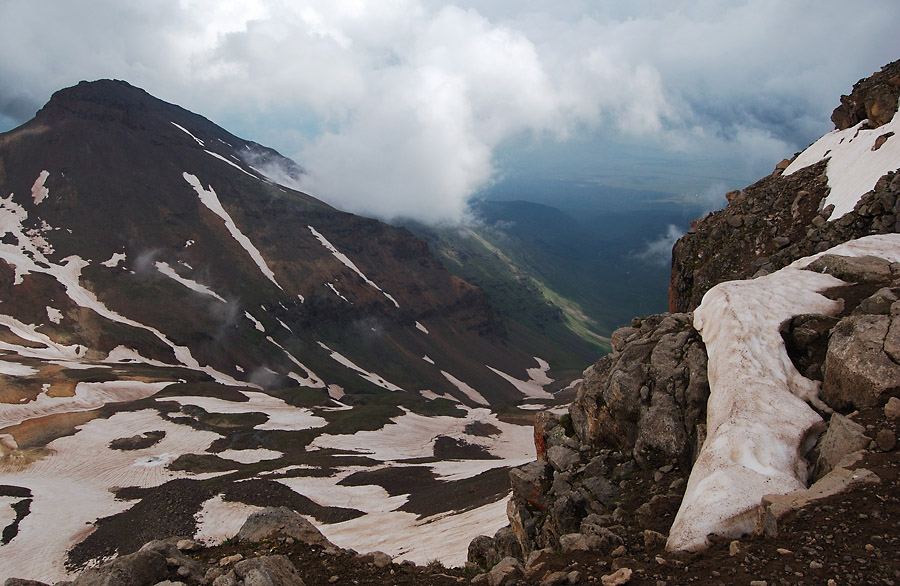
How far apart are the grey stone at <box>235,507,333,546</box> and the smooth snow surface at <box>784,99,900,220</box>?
3860 cm

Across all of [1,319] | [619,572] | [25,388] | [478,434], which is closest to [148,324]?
[1,319]

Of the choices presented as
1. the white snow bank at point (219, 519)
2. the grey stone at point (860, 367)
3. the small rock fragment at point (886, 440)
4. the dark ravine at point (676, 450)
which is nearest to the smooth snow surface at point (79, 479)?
the white snow bank at point (219, 519)

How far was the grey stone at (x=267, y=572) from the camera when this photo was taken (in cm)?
1365

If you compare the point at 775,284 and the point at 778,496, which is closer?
the point at 778,496

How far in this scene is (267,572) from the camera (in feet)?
45.7

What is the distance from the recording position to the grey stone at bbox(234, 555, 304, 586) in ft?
44.8

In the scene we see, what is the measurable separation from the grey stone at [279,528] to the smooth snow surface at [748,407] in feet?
38.0

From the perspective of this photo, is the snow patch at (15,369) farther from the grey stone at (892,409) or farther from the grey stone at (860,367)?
the grey stone at (892,409)

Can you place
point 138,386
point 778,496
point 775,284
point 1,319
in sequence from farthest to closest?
point 1,319 < point 138,386 < point 775,284 < point 778,496

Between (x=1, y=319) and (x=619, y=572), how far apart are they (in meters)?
182

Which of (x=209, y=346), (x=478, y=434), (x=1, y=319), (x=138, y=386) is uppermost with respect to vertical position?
(x=1, y=319)

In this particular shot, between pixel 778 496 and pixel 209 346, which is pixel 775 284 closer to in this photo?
pixel 778 496

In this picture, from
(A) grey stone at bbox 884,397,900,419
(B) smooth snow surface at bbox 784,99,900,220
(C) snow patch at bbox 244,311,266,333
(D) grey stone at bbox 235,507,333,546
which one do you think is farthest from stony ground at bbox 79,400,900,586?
(C) snow patch at bbox 244,311,266,333

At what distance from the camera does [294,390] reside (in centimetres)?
15012
